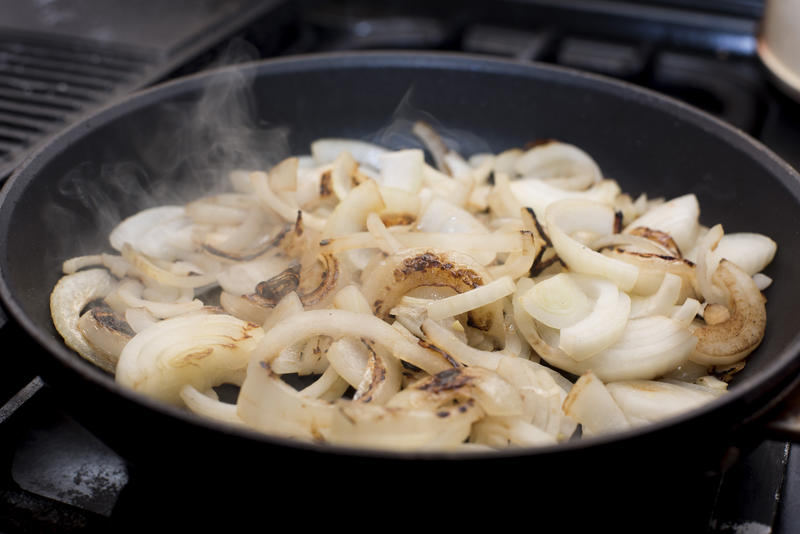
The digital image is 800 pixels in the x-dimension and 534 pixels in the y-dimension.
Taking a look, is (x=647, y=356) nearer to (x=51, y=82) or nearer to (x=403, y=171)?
(x=403, y=171)

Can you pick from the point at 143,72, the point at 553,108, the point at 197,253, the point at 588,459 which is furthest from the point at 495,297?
the point at 143,72

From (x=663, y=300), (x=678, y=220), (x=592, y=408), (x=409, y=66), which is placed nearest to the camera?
(x=592, y=408)

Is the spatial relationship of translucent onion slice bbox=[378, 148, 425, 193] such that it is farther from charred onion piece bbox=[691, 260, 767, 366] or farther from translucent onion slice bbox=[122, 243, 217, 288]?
charred onion piece bbox=[691, 260, 767, 366]


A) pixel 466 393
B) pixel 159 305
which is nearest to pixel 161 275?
pixel 159 305

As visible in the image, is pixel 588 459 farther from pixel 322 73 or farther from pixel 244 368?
pixel 322 73

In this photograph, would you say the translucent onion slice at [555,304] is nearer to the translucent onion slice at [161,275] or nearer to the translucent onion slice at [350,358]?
the translucent onion slice at [350,358]

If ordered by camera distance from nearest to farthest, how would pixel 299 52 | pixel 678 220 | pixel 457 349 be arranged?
pixel 457 349 < pixel 678 220 < pixel 299 52

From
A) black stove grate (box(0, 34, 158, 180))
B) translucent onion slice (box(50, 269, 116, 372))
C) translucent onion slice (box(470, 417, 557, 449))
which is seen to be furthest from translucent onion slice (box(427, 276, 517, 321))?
black stove grate (box(0, 34, 158, 180))
